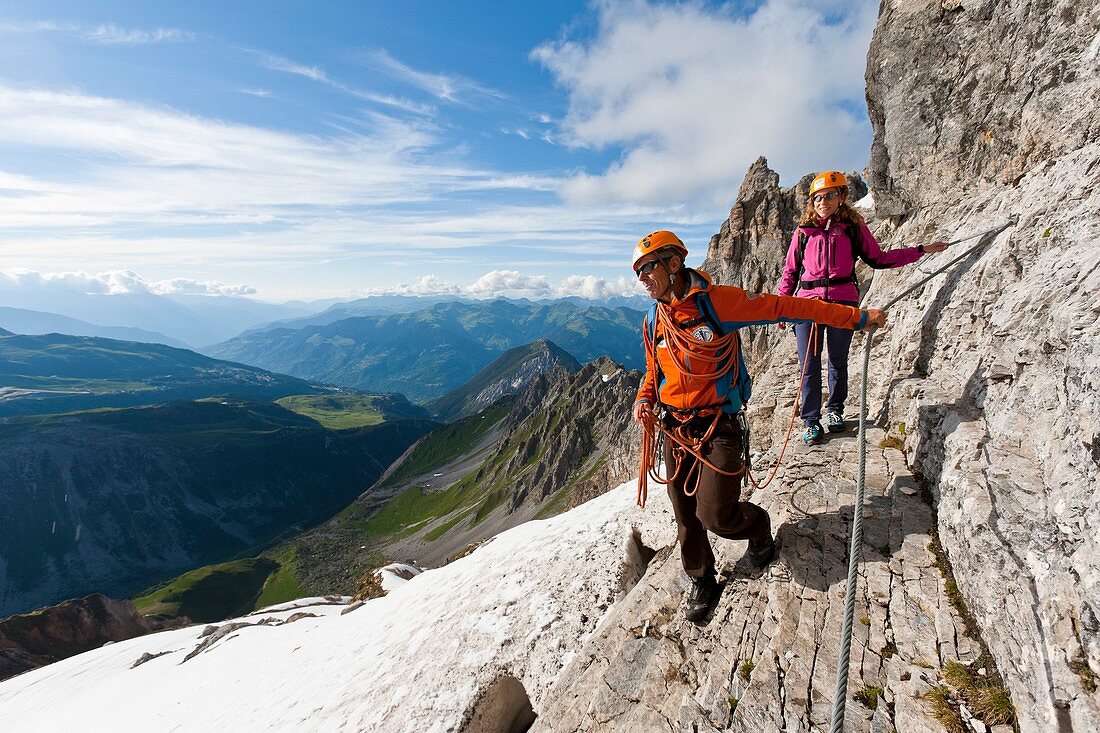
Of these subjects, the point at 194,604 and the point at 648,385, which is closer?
the point at 648,385

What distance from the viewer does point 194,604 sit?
13875 cm

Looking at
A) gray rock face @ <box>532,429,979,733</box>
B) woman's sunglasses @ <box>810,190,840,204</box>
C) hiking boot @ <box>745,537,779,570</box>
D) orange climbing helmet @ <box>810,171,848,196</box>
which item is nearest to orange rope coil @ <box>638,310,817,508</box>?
hiking boot @ <box>745,537,779,570</box>

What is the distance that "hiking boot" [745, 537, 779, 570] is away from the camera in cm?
756

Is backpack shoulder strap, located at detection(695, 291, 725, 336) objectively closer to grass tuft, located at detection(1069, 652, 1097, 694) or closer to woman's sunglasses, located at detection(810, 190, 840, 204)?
woman's sunglasses, located at detection(810, 190, 840, 204)

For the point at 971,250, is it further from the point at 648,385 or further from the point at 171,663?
the point at 171,663

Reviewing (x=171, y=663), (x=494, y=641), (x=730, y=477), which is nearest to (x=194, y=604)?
(x=171, y=663)

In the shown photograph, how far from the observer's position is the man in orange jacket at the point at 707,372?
694cm

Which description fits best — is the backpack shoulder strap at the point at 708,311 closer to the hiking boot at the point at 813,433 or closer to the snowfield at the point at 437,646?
the hiking boot at the point at 813,433

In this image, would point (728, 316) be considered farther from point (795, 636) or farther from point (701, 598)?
point (701, 598)

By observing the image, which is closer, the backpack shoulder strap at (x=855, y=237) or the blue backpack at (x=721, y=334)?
the blue backpack at (x=721, y=334)

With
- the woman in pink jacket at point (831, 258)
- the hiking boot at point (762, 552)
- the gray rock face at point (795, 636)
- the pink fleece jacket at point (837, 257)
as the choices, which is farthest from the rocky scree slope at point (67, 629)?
the pink fleece jacket at point (837, 257)

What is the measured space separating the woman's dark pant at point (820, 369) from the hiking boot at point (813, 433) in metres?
0.11

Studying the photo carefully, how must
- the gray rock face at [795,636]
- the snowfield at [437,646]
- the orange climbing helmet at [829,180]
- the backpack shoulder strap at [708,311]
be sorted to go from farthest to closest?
the snowfield at [437,646]
the orange climbing helmet at [829,180]
the backpack shoulder strap at [708,311]
the gray rock face at [795,636]

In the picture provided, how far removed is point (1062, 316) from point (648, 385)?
5.02 m
